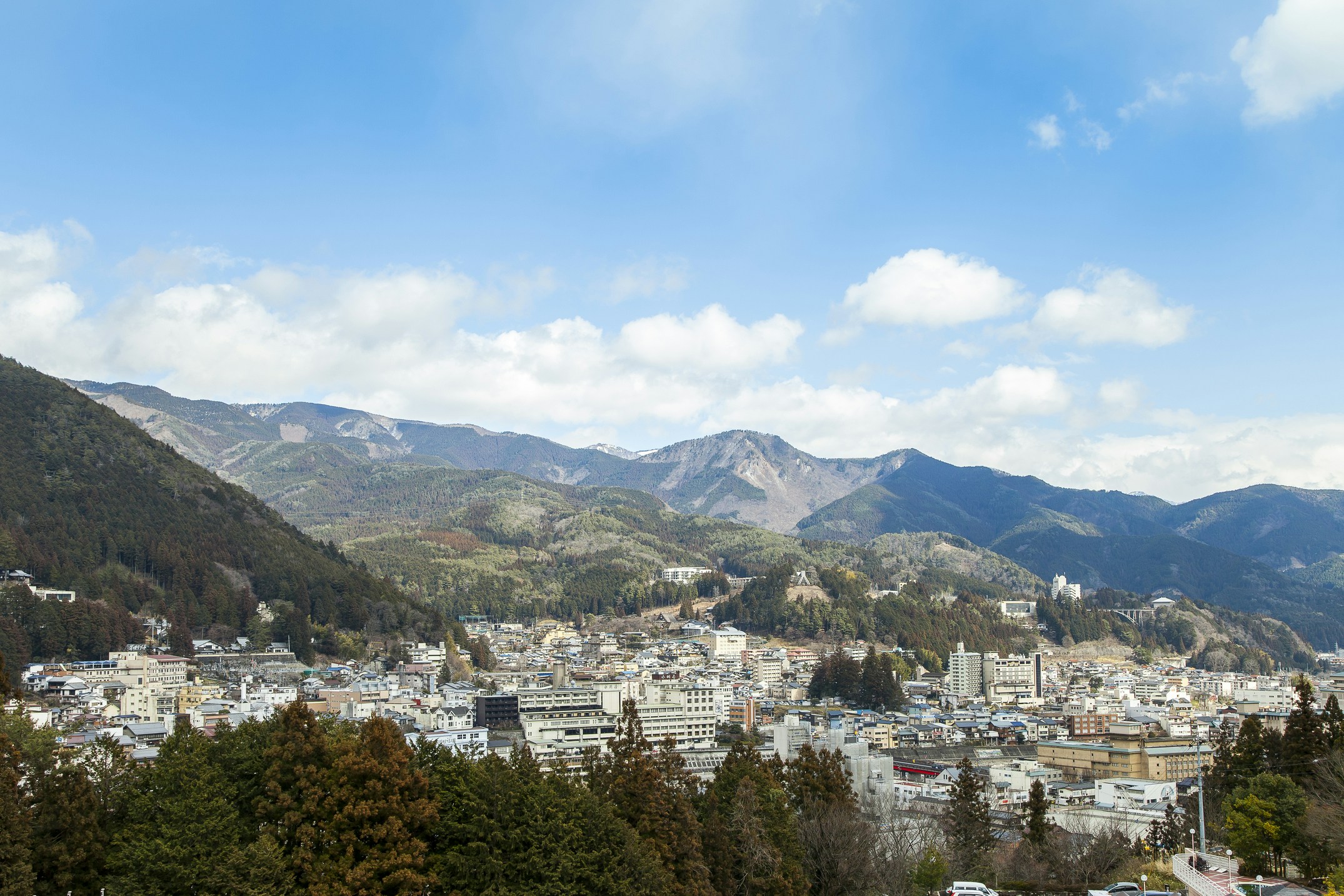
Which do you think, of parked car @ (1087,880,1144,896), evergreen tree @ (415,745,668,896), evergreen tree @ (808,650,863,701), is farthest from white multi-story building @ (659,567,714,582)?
evergreen tree @ (415,745,668,896)

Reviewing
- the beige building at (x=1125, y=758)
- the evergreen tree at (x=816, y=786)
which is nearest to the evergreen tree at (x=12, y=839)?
the evergreen tree at (x=816, y=786)

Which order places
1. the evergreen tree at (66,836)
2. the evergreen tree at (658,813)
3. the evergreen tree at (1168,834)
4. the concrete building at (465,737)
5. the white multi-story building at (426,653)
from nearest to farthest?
the evergreen tree at (66,836) < the evergreen tree at (658,813) < the evergreen tree at (1168,834) < the concrete building at (465,737) < the white multi-story building at (426,653)

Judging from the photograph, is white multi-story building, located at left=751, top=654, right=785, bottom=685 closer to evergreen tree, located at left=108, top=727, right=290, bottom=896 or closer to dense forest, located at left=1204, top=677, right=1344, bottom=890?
dense forest, located at left=1204, top=677, right=1344, bottom=890

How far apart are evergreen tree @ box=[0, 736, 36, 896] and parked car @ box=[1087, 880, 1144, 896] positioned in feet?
75.4

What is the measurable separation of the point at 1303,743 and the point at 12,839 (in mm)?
34103

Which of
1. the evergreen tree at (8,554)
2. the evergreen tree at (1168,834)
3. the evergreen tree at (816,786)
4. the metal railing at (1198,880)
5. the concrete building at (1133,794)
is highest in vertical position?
the evergreen tree at (8,554)

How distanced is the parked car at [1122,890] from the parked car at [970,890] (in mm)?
2605

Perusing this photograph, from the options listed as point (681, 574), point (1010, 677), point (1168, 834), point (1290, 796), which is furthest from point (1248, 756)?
point (681, 574)

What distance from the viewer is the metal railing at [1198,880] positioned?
24359 millimetres

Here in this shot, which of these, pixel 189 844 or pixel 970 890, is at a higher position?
pixel 189 844

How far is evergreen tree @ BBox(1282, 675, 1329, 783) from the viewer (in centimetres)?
3456

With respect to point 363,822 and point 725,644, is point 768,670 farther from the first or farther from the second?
point 363,822

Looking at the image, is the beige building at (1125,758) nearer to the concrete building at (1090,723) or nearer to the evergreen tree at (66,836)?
the concrete building at (1090,723)

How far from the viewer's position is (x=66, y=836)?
72.4 ft
